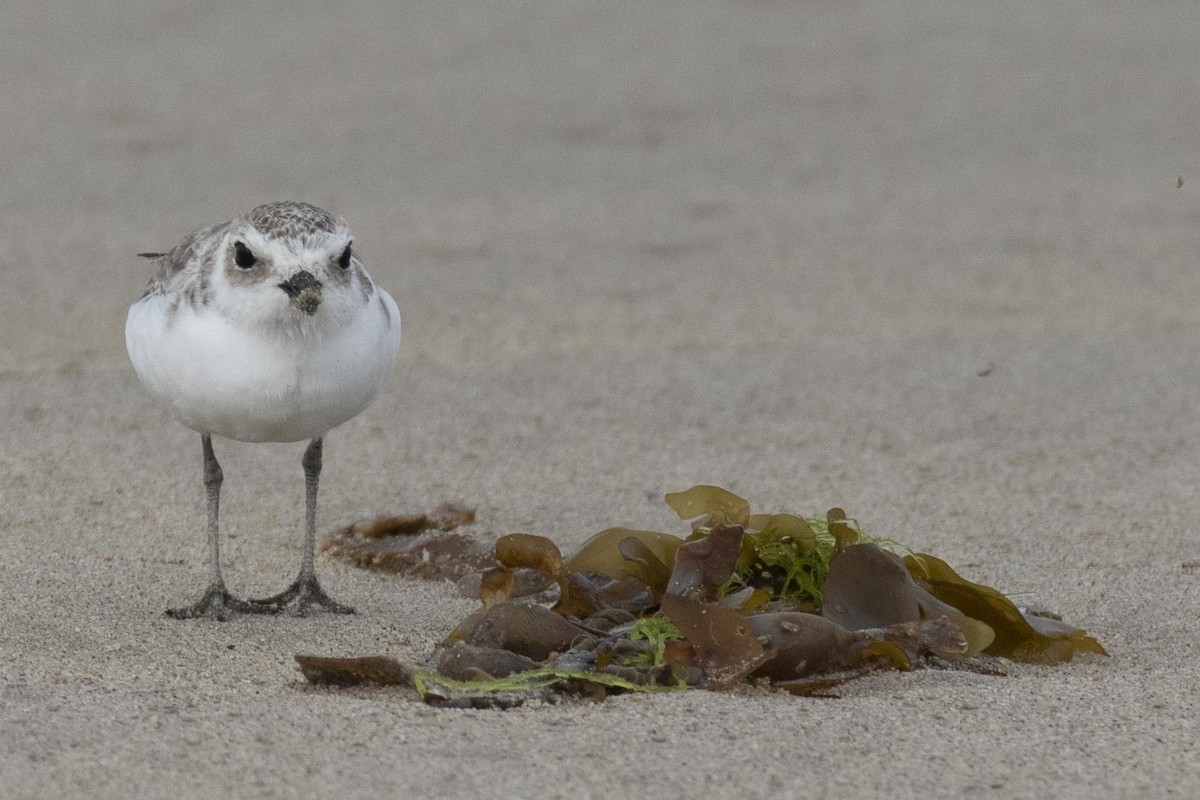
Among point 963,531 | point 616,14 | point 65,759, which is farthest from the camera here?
point 616,14

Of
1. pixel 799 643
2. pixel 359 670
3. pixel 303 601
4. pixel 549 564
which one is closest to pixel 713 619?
pixel 799 643

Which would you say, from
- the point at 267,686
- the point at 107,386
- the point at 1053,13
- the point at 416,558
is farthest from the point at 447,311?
the point at 1053,13

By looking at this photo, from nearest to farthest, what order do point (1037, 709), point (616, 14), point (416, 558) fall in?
point (1037, 709) < point (416, 558) < point (616, 14)

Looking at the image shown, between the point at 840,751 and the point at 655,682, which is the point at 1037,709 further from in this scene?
the point at 655,682

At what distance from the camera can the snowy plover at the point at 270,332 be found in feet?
11.6

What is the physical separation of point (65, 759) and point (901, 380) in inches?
164

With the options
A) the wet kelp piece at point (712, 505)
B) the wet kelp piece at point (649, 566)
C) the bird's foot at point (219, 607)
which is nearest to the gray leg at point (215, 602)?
the bird's foot at point (219, 607)

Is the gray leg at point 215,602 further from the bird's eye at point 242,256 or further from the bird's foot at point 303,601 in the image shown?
the bird's eye at point 242,256

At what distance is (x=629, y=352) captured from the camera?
688 cm

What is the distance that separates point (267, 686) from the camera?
132 inches

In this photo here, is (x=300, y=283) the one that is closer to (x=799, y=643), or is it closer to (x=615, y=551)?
(x=615, y=551)

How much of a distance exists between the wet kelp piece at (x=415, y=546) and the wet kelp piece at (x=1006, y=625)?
120 centimetres

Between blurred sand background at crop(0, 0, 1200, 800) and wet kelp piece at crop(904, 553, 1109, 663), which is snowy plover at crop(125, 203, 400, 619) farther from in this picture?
wet kelp piece at crop(904, 553, 1109, 663)

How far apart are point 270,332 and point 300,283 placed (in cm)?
14
